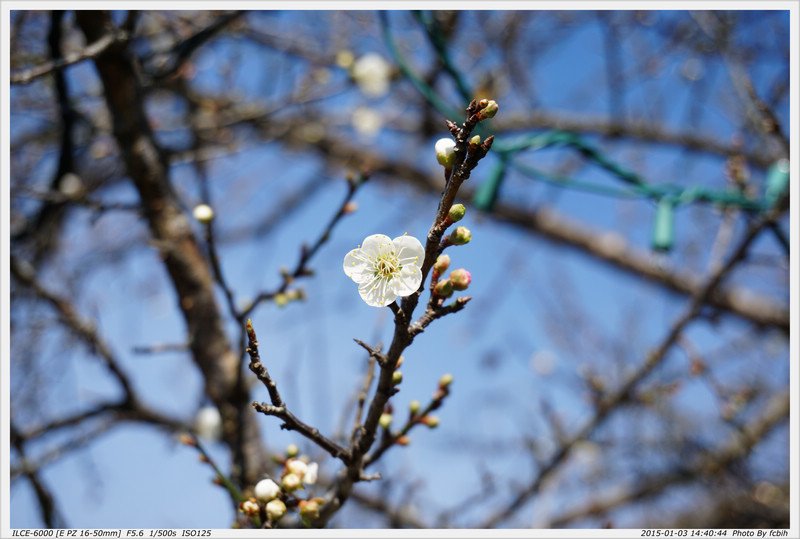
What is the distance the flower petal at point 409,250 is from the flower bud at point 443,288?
4 cm

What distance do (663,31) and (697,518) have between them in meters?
3.20

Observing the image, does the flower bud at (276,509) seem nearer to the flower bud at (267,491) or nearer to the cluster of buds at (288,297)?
the flower bud at (267,491)

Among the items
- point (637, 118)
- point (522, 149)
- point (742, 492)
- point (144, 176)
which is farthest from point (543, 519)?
point (637, 118)

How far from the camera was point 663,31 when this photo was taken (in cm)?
405

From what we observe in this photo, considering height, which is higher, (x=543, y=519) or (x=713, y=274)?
(x=713, y=274)

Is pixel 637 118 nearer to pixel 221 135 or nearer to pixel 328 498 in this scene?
pixel 221 135

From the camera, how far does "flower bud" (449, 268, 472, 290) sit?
2.74ft

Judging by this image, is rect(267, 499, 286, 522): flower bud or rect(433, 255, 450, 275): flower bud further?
rect(267, 499, 286, 522): flower bud

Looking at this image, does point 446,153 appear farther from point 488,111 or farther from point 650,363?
point 650,363

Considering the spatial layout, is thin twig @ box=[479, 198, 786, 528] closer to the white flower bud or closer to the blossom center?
the white flower bud

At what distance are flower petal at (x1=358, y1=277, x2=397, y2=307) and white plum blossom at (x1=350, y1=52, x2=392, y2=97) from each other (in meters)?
2.44

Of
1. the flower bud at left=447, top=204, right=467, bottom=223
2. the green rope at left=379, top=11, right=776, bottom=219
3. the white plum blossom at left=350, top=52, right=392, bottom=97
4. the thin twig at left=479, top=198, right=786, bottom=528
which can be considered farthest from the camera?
the white plum blossom at left=350, top=52, right=392, bottom=97

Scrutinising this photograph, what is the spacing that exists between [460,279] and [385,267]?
13 centimetres

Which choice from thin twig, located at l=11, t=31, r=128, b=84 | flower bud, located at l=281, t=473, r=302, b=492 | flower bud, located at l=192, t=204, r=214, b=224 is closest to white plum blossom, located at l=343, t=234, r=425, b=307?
flower bud, located at l=281, t=473, r=302, b=492
